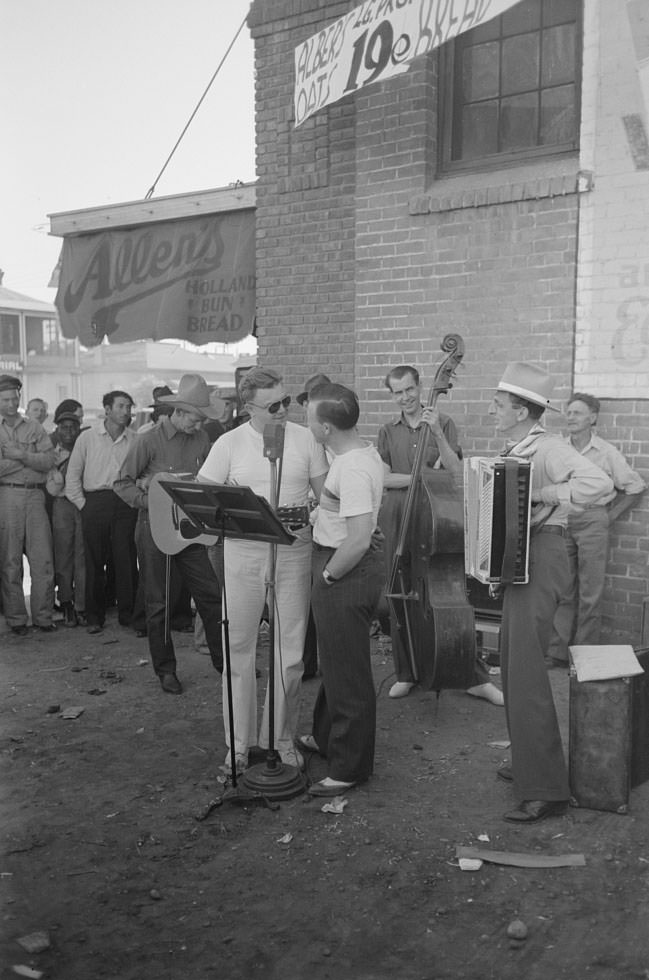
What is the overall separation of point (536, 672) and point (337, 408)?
1567 millimetres

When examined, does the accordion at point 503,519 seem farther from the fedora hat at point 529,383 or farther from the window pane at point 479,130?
the window pane at point 479,130

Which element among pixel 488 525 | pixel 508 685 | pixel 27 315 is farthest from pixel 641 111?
pixel 27 315

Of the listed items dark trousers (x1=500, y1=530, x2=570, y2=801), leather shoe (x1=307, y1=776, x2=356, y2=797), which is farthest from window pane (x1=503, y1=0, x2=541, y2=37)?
leather shoe (x1=307, y1=776, x2=356, y2=797)

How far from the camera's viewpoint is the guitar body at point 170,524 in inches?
198

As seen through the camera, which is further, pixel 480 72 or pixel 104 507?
pixel 104 507

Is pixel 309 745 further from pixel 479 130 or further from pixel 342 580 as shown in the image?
pixel 479 130

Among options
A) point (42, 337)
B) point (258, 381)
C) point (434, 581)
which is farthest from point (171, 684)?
point (42, 337)

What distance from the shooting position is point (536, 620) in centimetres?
449

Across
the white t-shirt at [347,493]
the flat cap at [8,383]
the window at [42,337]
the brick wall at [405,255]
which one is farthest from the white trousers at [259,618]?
the window at [42,337]

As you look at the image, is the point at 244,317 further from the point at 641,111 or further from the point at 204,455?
the point at 641,111

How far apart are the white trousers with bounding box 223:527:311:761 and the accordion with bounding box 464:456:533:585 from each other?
3.26 feet

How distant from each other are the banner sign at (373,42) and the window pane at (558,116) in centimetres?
124

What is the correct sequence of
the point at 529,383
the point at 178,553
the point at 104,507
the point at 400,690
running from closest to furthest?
the point at 529,383 → the point at 400,690 → the point at 178,553 → the point at 104,507

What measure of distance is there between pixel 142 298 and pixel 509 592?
7156mm
